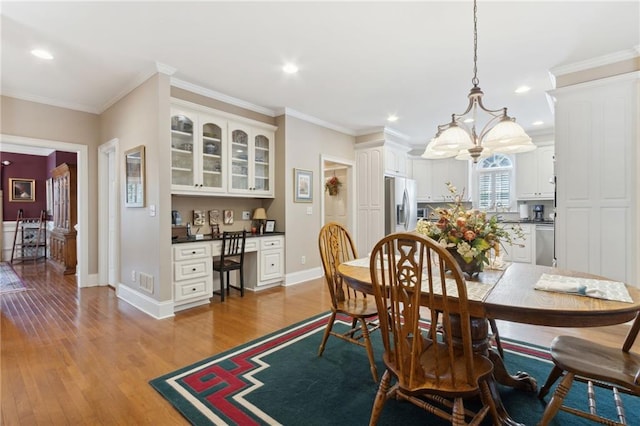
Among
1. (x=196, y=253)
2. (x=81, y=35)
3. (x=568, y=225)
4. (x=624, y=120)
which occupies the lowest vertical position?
(x=196, y=253)

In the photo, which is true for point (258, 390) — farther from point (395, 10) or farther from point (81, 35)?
point (81, 35)

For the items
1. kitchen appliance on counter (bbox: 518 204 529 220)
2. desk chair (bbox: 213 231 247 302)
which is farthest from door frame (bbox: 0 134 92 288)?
kitchen appliance on counter (bbox: 518 204 529 220)

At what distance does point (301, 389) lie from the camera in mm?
1969

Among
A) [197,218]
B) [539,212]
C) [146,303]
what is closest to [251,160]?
[197,218]

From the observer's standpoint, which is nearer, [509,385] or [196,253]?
[509,385]

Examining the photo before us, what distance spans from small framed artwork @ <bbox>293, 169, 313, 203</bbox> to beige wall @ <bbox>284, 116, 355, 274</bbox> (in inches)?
2.4

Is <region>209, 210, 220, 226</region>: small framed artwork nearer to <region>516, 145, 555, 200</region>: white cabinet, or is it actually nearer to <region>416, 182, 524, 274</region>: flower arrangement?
<region>416, 182, 524, 274</region>: flower arrangement

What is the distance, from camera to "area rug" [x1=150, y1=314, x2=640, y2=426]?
67.1 inches

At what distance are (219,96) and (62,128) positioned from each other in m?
2.28

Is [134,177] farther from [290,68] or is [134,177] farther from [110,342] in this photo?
[290,68]

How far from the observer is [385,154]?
5879 millimetres

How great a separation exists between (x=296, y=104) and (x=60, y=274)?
499 centimetres

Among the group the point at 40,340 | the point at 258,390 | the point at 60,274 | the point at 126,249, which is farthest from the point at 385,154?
the point at 60,274

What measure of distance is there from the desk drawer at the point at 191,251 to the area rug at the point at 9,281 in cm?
281
